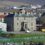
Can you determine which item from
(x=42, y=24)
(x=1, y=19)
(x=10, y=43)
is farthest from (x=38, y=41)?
(x=1, y=19)

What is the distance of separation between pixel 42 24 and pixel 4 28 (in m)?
1.36

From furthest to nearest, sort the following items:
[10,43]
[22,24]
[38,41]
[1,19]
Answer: [1,19], [22,24], [38,41], [10,43]

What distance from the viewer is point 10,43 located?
232 inches

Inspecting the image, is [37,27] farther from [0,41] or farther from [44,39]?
[0,41]

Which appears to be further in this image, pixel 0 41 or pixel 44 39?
pixel 44 39

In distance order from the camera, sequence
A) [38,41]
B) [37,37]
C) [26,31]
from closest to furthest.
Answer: [38,41]
[37,37]
[26,31]

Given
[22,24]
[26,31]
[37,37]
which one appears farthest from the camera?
[22,24]

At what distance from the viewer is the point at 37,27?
335 inches

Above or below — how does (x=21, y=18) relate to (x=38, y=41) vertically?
above

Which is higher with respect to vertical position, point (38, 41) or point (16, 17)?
point (16, 17)

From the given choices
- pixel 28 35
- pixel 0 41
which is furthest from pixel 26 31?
pixel 0 41

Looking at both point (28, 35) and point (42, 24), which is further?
point (42, 24)

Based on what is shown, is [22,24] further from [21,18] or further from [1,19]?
[1,19]

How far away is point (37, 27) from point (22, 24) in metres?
0.46
